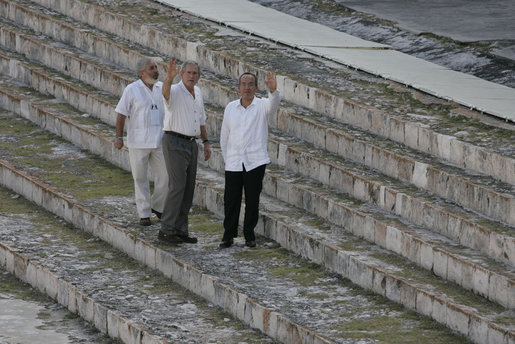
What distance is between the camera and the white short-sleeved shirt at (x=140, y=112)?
34.0ft

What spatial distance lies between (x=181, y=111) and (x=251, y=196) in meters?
0.89

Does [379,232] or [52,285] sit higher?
[379,232]

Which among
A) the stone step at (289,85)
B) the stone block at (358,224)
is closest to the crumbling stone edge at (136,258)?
the stone block at (358,224)

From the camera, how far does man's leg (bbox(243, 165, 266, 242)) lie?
985 cm

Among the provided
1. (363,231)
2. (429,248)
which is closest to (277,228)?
(363,231)

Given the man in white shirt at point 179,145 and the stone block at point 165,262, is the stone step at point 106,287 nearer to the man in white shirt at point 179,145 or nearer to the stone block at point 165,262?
the stone block at point 165,262

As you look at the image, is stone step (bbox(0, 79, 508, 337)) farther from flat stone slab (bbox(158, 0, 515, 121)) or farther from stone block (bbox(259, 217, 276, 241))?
flat stone slab (bbox(158, 0, 515, 121))

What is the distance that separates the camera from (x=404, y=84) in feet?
41.6

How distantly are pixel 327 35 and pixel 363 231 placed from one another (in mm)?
5487

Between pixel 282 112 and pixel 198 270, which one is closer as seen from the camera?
pixel 198 270

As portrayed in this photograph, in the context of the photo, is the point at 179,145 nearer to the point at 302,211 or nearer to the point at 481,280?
the point at 302,211

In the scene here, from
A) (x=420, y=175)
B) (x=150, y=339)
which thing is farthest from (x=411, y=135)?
(x=150, y=339)

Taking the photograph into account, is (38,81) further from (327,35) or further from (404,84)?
(404,84)

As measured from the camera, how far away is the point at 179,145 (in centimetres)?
997
